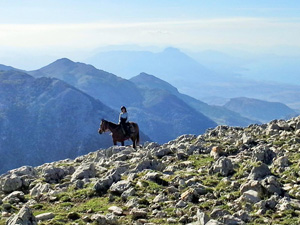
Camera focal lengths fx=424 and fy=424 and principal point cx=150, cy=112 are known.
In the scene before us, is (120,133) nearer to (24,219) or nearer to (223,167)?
(223,167)

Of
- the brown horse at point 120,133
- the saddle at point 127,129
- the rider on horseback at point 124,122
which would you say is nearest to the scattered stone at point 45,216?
the rider on horseback at point 124,122

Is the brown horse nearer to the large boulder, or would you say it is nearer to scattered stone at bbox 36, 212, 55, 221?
the large boulder

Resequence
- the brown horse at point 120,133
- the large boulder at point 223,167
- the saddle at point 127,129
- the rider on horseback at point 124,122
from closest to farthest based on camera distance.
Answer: the large boulder at point 223,167 < the rider on horseback at point 124,122 < the saddle at point 127,129 < the brown horse at point 120,133

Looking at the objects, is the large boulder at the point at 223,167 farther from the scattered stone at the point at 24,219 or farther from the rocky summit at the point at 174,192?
the scattered stone at the point at 24,219

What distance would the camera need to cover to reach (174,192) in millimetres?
20031

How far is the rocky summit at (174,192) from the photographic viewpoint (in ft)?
53.6

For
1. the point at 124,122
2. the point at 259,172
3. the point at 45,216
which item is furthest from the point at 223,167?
the point at 124,122

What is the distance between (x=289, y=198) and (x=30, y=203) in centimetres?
1230

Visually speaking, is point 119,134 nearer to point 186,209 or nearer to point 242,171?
point 242,171

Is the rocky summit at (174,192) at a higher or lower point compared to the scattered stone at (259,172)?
lower

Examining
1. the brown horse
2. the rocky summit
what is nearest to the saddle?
the brown horse

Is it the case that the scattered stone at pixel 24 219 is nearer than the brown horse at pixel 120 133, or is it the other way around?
the scattered stone at pixel 24 219

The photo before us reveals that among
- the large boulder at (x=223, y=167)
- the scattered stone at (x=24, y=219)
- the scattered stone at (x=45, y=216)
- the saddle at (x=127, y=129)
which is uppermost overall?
the saddle at (x=127, y=129)

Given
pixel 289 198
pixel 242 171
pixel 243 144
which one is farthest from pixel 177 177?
pixel 243 144
